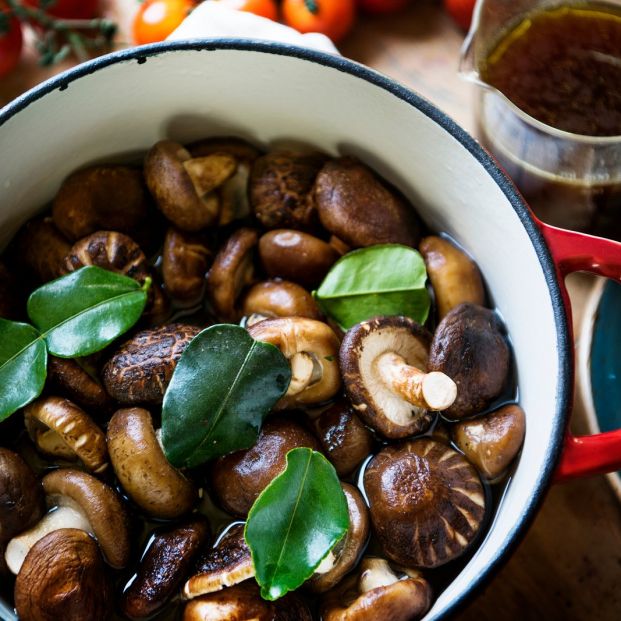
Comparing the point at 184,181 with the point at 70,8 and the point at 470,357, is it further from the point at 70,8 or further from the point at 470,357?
the point at 70,8

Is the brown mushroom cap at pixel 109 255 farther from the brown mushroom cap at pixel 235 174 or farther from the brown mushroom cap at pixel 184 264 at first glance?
the brown mushroom cap at pixel 235 174

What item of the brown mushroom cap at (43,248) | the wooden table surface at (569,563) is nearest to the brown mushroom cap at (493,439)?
the wooden table surface at (569,563)

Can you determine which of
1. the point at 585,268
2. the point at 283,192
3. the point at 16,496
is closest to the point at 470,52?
the point at 283,192

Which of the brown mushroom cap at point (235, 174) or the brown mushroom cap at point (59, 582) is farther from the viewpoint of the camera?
the brown mushroom cap at point (235, 174)

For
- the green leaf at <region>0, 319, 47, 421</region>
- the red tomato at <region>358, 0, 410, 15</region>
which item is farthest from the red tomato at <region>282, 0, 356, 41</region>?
the green leaf at <region>0, 319, 47, 421</region>

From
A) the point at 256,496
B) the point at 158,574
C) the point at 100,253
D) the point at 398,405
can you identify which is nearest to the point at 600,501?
the point at 398,405

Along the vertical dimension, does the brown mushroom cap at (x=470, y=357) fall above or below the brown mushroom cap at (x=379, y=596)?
above

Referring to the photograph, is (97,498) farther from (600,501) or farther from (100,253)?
(600,501)
